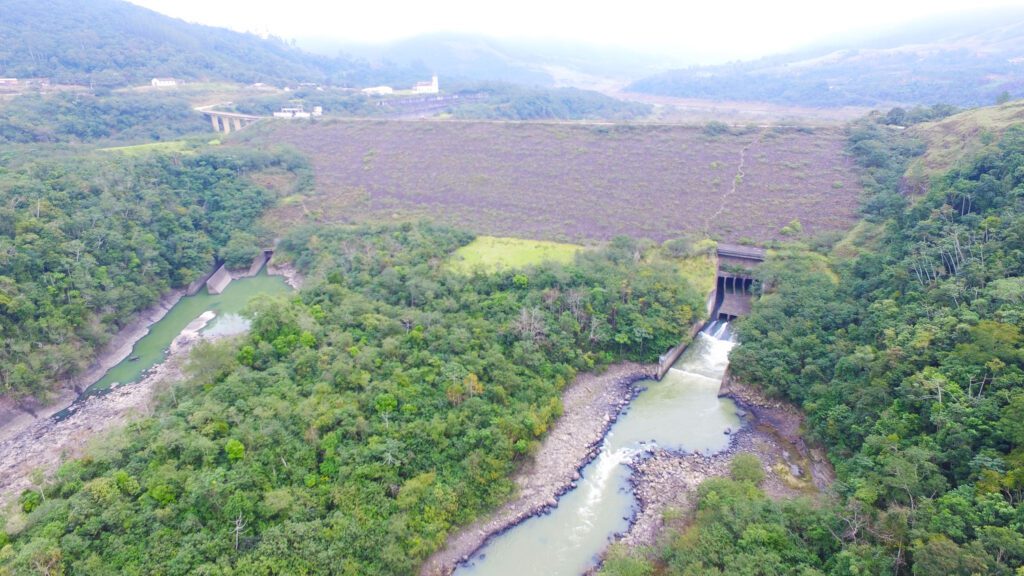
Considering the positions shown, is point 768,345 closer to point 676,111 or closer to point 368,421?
point 368,421

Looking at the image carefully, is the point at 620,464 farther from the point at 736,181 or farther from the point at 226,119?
the point at 226,119

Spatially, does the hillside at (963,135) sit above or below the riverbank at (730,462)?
above

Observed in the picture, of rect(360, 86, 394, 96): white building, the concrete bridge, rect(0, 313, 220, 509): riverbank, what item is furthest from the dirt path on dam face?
rect(360, 86, 394, 96): white building

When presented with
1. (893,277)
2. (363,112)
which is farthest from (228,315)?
(363,112)

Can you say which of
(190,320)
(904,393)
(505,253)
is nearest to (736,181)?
(505,253)

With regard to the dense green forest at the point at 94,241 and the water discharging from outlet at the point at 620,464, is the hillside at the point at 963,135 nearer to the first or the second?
the water discharging from outlet at the point at 620,464

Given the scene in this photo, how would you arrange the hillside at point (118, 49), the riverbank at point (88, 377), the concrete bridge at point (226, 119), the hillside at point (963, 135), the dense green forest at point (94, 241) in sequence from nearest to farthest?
the riverbank at point (88, 377) < the dense green forest at point (94, 241) < the hillside at point (963, 135) < the concrete bridge at point (226, 119) < the hillside at point (118, 49)

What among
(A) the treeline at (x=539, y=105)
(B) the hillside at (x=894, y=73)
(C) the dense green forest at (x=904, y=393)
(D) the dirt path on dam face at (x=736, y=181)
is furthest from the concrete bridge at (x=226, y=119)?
(B) the hillside at (x=894, y=73)
